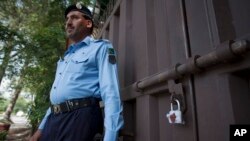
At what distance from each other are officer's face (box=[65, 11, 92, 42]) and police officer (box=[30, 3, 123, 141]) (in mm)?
173

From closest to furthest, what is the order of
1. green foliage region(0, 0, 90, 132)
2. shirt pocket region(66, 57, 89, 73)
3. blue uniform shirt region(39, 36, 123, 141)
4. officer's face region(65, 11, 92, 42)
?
1. blue uniform shirt region(39, 36, 123, 141)
2. shirt pocket region(66, 57, 89, 73)
3. officer's face region(65, 11, 92, 42)
4. green foliage region(0, 0, 90, 132)

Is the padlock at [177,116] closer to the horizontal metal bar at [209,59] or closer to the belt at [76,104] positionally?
the horizontal metal bar at [209,59]

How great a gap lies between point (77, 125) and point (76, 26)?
903 mm

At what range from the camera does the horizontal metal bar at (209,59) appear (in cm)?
69

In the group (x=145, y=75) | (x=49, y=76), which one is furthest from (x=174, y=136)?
(x=49, y=76)

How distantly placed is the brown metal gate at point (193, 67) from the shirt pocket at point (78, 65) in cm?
38

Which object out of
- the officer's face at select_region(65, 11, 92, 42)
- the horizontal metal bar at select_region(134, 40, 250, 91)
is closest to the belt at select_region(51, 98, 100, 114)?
the horizontal metal bar at select_region(134, 40, 250, 91)

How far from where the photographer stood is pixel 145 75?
1.44 m

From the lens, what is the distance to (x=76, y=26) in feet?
6.29

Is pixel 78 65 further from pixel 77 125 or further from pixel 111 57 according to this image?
pixel 77 125

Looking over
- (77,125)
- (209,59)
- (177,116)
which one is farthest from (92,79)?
(209,59)

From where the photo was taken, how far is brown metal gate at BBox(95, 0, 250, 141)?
0.75 m

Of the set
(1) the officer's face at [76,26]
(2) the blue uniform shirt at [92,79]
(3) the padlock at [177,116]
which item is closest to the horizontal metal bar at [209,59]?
(3) the padlock at [177,116]

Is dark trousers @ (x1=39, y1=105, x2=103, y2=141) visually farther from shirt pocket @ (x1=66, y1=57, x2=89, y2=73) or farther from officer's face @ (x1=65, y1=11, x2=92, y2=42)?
officer's face @ (x1=65, y1=11, x2=92, y2=42)
